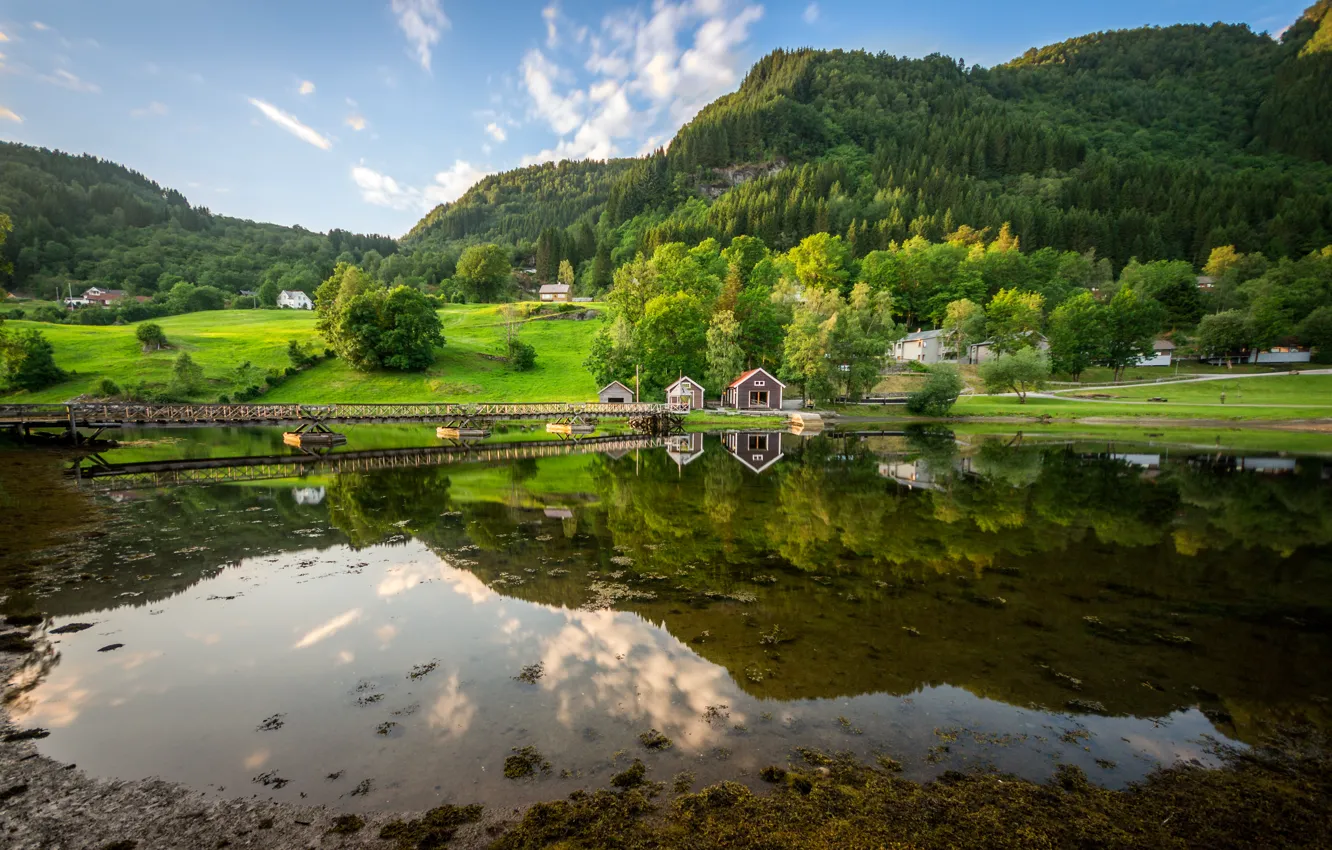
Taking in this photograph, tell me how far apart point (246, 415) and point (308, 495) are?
76.9ft

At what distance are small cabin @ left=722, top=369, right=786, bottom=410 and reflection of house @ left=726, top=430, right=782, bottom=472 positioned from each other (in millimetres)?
11215

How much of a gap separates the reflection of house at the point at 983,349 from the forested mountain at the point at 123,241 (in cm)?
14372

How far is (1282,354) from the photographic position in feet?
249

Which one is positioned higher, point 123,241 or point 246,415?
point 123,241

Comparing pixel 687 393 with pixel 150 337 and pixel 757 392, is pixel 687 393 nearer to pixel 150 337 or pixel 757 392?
pixel 757 392

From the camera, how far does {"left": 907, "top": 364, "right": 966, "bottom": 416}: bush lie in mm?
55784

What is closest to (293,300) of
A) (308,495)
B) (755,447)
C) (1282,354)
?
(308,495)

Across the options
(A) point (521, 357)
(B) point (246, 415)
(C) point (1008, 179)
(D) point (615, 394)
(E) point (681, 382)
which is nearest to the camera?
(B) point (246, 415)

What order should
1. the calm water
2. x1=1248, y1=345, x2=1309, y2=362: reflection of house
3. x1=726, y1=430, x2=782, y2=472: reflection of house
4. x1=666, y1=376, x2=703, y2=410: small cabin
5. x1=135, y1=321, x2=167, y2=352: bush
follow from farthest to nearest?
x1=1248, y1=345, x2=1309, y2=362: reflection of house < x1=135, y1=321, x2=167, y2=352: bush < x1=666, y1=376, x2=703, y2=410: small cabin < x1=726, y1=430, x2=782, y2=472: reflection of house < the calm water

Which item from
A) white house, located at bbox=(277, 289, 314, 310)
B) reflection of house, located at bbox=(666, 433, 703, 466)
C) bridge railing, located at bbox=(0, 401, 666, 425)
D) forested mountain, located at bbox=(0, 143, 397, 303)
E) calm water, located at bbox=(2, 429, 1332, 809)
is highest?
forested mountain, located at bbox=(0, 143, 397, 303)

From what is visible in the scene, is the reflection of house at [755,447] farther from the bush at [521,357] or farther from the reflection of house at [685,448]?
the bush at [521,357]

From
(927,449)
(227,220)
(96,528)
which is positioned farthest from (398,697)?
(227,220)

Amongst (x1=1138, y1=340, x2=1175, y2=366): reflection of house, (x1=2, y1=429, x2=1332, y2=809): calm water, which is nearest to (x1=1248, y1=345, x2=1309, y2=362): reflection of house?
(x1=1138, y1=340, x2=1175, y2=366): reflection of house

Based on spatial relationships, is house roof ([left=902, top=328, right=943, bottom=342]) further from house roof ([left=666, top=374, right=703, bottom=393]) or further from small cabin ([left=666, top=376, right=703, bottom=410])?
small cabin ([left=666, top=376, right=703, bottom=410])
